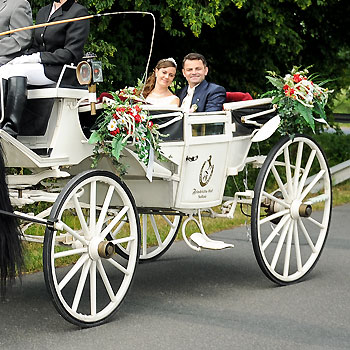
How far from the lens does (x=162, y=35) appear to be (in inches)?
515

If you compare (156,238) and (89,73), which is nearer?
(89,73)

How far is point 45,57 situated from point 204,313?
6.42ft

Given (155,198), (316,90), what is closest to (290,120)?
(316,90)

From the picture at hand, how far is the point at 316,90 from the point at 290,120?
0.30 meters

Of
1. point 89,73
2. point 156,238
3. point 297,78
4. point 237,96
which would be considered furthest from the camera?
point 156,238

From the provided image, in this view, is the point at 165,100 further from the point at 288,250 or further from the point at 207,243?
the point at 288,250

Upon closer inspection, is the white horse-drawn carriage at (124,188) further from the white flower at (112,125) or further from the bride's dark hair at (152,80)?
the bride's dark hair at (152,80)

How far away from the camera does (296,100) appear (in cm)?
693

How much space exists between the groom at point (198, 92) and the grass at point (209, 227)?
1279 mm

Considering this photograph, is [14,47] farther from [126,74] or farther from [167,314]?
[126,74]

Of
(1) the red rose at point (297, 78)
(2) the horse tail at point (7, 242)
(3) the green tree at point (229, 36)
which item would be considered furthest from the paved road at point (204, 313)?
(3) the green tree at point (229, 36)

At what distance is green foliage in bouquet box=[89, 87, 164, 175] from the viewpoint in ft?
19.0

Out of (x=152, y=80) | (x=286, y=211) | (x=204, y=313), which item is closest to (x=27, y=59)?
(x=152, y=80)

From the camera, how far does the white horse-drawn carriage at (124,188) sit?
18.7ft
